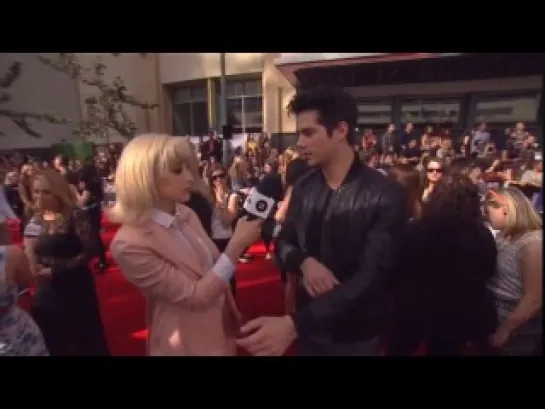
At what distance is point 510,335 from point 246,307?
1.14m

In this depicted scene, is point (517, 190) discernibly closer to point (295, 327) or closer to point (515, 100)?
point (515, 100)

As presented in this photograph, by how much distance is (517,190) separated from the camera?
3.96 feet

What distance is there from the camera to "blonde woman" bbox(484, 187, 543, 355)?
111 centimetres

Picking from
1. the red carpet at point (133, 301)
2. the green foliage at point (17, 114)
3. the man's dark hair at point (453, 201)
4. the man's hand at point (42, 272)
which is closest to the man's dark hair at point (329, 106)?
the man's dark hair at point (453, 201)

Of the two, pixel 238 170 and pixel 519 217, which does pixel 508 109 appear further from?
pixel 238 170

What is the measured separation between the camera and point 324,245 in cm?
99

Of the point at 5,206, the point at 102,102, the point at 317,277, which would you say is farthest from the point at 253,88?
the point at 5,206

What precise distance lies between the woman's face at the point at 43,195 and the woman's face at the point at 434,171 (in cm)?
149

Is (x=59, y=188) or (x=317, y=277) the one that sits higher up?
(x=59, y=188)

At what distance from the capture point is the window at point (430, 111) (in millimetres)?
1438

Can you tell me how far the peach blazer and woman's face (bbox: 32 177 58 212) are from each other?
84 cm

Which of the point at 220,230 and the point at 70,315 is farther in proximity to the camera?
the point at 220,230

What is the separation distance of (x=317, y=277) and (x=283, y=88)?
1.82 ft
